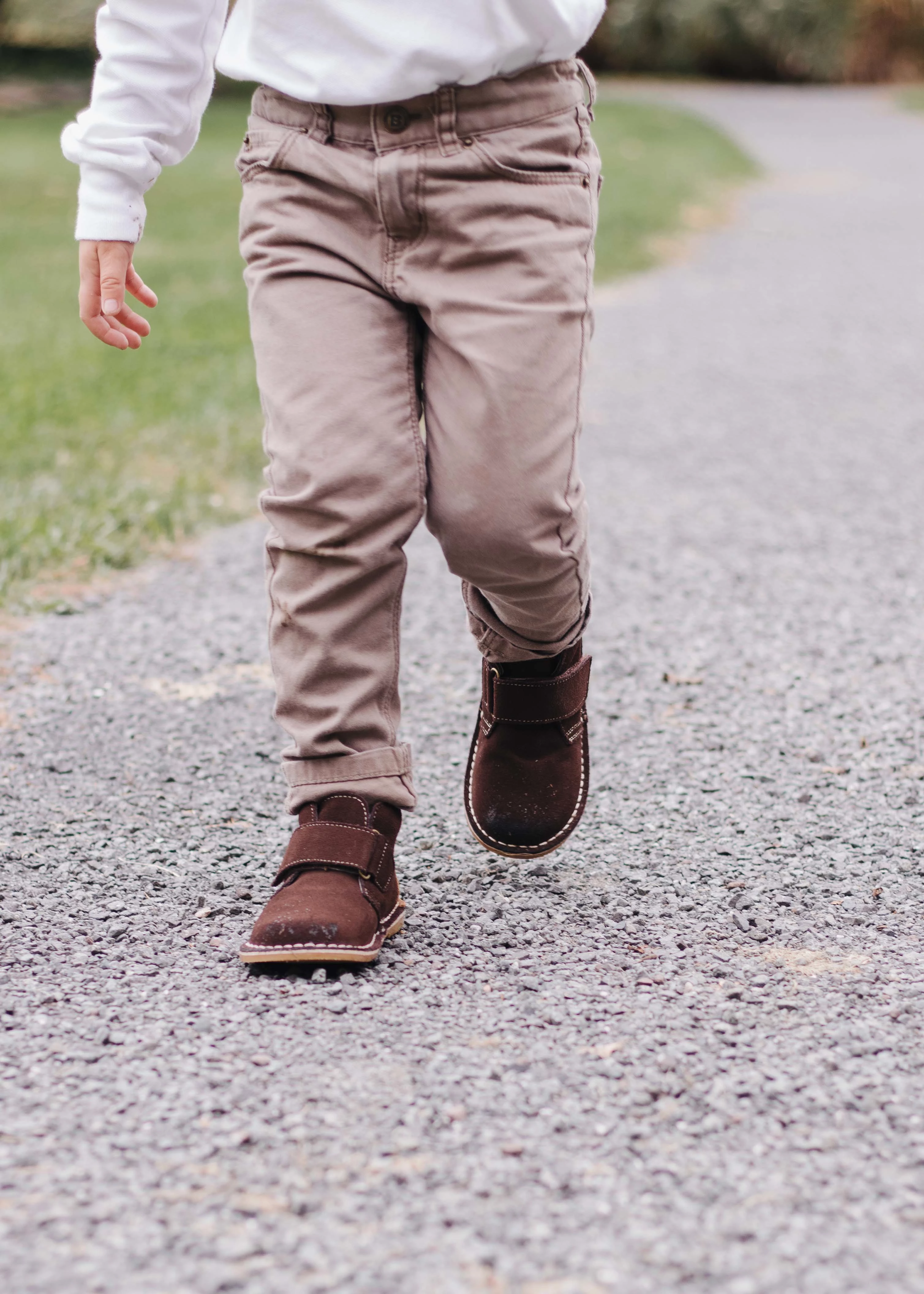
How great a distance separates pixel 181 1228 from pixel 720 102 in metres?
23.7

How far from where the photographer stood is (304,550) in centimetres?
204

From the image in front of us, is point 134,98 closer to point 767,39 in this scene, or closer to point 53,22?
point 53,22

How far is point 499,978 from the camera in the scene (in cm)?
204

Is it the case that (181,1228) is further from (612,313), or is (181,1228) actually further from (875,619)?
(612,313)

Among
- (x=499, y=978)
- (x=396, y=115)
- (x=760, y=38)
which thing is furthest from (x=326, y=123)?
(x=760, y=38)

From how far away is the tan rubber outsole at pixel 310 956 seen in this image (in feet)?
6.55

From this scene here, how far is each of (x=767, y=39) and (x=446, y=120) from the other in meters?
27.2

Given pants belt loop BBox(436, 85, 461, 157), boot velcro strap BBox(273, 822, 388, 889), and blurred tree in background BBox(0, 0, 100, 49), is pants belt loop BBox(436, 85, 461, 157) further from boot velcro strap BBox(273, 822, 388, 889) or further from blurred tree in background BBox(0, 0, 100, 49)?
blurred tree in background BBox(0, 0, 100, 49)

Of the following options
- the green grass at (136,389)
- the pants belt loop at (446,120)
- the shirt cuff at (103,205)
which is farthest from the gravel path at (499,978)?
the pants belt loop at (446,120)

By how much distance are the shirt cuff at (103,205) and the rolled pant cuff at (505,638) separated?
0.71 m

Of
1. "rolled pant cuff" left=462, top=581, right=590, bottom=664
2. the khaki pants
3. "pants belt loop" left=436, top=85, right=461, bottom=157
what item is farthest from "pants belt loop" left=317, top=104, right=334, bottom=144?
"rolled pant cuff" left=462, top=581, right=590, bottom=664

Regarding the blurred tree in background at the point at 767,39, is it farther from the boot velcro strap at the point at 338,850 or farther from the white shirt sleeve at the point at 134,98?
the boot velcro strap at the point at 338,850

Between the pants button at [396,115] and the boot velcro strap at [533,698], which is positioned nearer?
the pants button at [396,115]

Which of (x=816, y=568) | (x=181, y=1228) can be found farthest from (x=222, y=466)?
(x=181, y=1228)
